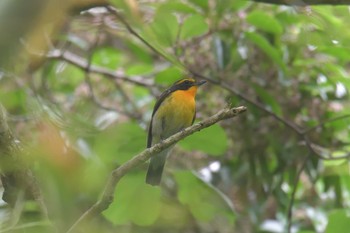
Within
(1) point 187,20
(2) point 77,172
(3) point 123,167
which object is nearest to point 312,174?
(1) point 187,20

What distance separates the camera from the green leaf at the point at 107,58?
402cm

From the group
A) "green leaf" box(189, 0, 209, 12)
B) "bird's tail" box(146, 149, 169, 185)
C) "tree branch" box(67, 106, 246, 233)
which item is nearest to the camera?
"tree branch" box(67, 106, 246, 233)

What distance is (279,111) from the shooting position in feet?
10.4

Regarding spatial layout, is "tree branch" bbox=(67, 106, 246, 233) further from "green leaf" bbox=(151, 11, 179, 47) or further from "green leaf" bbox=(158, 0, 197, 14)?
"green leaf" bbox=(151, 11, 179, 47)

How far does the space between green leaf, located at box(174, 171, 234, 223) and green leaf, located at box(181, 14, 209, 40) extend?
697 millimetres

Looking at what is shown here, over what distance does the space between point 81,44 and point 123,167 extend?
233 cm

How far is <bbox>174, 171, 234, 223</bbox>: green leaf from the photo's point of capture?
2.56 meters

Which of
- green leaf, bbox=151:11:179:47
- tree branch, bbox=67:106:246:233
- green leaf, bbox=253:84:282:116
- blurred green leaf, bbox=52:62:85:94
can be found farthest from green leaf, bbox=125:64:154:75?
tree branch, bbox=67:106:246:233

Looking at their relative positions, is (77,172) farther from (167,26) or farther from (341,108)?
(341,108)

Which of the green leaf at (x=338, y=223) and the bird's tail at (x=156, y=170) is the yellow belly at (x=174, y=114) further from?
the green leaf at (x=338, y=223)

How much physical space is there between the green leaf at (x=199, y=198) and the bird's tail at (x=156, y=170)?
0.09 m

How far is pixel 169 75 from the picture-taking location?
3182mm

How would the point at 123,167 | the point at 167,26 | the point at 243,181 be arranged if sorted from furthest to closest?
the point at 243,181
the point at 167,26
the point at 123,167

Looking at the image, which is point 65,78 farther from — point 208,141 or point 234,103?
point 208,141
